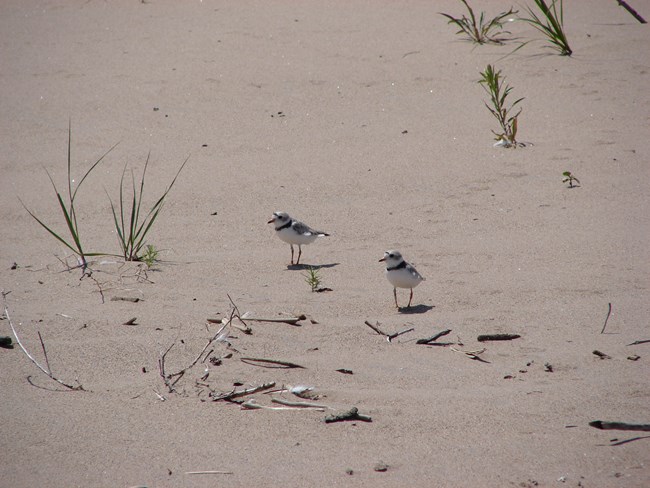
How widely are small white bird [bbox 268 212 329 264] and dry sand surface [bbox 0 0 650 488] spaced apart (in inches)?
9.6

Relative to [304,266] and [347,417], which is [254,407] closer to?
[347,417]

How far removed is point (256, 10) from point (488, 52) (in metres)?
4.44

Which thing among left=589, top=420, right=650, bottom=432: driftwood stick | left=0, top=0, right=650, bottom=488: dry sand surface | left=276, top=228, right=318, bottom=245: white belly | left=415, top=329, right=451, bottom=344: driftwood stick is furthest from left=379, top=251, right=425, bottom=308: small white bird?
left=589, top=420, right=650, bottom=432: driftwood stick

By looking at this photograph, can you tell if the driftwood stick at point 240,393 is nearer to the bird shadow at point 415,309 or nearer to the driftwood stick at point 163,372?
the driftwood stick at point 163,372

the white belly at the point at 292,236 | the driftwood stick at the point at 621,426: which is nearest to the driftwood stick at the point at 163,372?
the driftwood stick at the point at 621,426

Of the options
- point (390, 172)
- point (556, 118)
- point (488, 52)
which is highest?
point (488, 52)

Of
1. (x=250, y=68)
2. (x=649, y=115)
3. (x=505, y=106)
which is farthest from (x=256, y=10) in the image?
(x=649, y=115)

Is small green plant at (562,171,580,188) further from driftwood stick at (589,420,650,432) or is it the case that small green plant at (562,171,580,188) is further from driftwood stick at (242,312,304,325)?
driftwood stick at (589,420,650,432)

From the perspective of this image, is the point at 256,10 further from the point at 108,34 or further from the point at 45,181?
the point at 45,181

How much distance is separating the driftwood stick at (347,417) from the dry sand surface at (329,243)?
4cm

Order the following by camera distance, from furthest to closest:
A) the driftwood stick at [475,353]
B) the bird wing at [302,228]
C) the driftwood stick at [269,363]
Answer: the bird wing at [302,228]
the driftwood stick at [475,353]
the driftwood stick at [269,363]

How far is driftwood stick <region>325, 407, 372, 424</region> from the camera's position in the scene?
4223 millimetres

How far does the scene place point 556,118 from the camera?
10.2m

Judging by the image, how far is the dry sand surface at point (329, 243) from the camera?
4.04 meters
